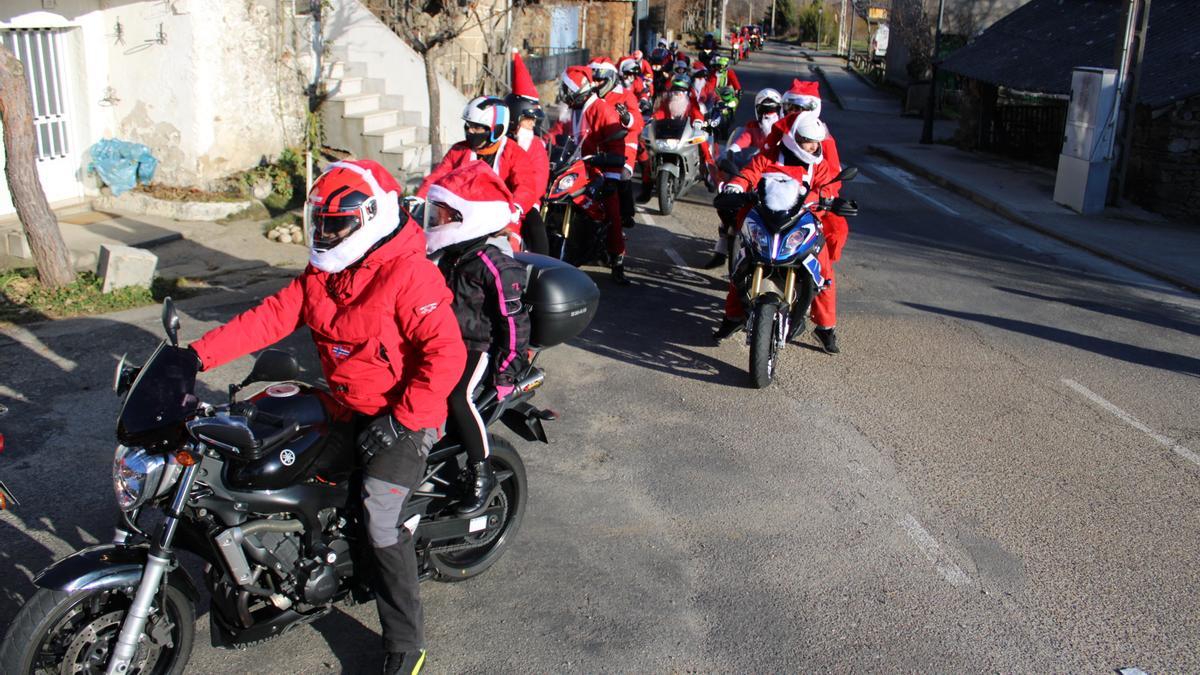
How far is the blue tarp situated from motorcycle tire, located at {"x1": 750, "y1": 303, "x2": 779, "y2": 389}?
7725 mm

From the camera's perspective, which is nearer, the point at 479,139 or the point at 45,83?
the point at 479,139

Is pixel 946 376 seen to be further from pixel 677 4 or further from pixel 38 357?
pixel 677 4

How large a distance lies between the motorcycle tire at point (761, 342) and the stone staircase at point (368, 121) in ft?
25.9

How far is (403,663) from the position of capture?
406 centimetres

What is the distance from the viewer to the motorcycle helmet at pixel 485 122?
755cm

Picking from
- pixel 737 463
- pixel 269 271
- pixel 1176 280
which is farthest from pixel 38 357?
pixel 1176 280

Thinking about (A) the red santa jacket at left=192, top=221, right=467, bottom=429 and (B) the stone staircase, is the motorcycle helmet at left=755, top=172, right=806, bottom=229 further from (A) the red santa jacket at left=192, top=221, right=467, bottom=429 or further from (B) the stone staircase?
(B) the stone staircase

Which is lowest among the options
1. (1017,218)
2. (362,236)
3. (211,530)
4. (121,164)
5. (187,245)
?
(1017,218)

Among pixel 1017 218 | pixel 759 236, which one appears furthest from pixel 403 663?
pixel 1017 218

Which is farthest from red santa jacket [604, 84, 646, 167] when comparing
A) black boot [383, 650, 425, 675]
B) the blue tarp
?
black boot [383, 650, 425, 675]

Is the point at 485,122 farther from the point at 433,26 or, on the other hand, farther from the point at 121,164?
the point at 433,26

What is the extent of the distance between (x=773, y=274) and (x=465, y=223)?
3.48 meters

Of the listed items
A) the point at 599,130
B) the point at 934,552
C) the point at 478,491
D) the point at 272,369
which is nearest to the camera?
the point at 272,369

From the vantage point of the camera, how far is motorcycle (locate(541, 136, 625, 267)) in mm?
9945
